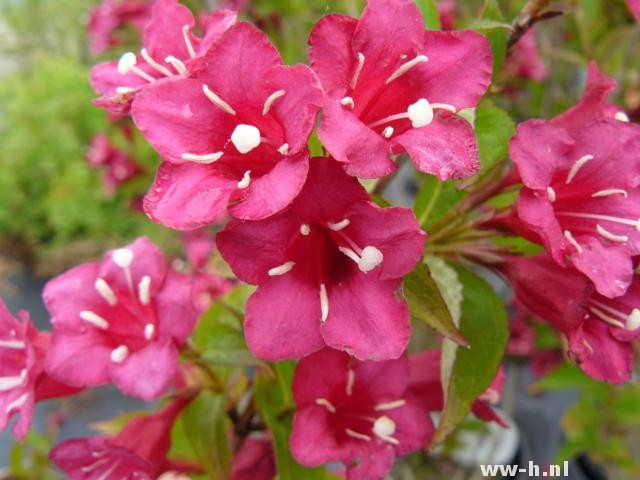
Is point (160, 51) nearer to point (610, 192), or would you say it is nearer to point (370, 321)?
point (370, 321)

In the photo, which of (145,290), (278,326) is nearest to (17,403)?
(145,290)

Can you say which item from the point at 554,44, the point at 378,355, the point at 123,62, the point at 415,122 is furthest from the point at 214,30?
the point at 554,44

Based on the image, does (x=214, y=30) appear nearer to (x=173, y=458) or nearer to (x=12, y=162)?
(x=173, y=458)

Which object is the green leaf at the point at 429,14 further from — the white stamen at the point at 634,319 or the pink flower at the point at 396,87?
the white stamen at the point at 634,319

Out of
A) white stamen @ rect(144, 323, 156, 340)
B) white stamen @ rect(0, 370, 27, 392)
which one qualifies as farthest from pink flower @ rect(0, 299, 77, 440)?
white stamen @ rect(144, 323, 156, 340)

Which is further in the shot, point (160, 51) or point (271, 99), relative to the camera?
point (160, 51)

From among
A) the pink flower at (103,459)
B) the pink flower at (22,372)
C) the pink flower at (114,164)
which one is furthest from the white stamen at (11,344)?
the pink flower at (114,164)
